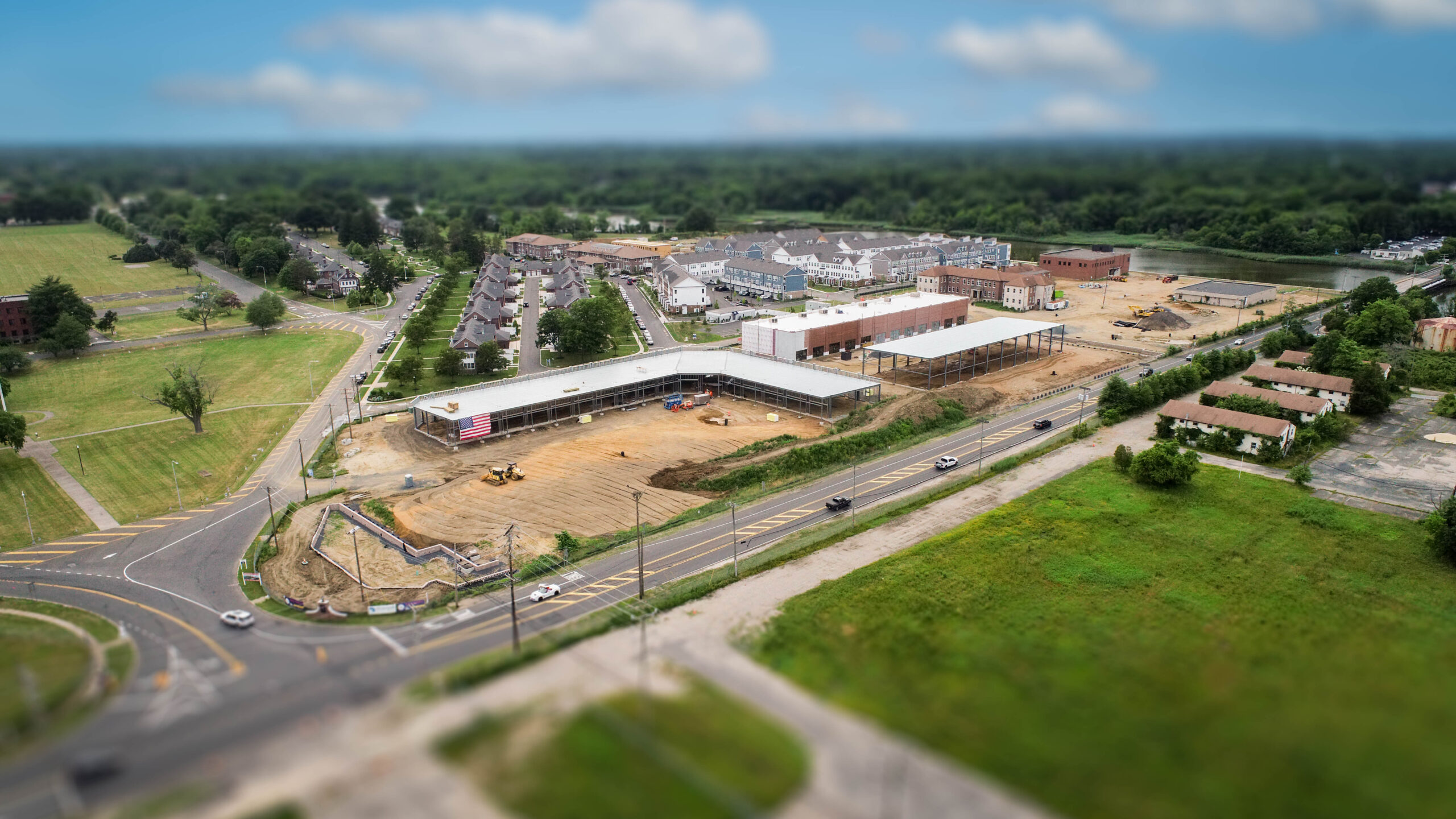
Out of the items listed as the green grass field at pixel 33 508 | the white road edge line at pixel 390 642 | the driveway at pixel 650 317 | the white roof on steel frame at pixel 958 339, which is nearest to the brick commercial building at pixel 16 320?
the green grass field at pixel 33 508

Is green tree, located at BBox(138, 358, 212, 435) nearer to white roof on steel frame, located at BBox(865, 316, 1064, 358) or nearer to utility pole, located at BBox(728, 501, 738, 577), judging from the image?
utility pole, located at BBox(728, 501, 738, 577)

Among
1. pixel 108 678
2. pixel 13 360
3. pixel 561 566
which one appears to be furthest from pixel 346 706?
pixel 13 360

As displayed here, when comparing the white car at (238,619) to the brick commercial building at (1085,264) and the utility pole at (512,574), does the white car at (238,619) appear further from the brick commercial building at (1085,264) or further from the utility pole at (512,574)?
the brick commercial building at (1085,264)

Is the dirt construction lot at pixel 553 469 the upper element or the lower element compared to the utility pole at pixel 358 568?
upper

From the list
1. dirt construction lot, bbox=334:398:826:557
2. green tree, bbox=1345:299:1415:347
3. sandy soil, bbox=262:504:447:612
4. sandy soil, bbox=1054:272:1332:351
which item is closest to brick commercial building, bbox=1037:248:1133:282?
sandy soil, bbox=1054:272:1332:351

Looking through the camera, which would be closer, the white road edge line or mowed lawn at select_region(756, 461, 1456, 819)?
mowed lawn at select_region(756, 461, 1456, 819)

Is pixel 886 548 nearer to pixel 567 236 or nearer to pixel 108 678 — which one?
pixel 108 678

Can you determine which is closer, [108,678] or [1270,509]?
[108,678]
